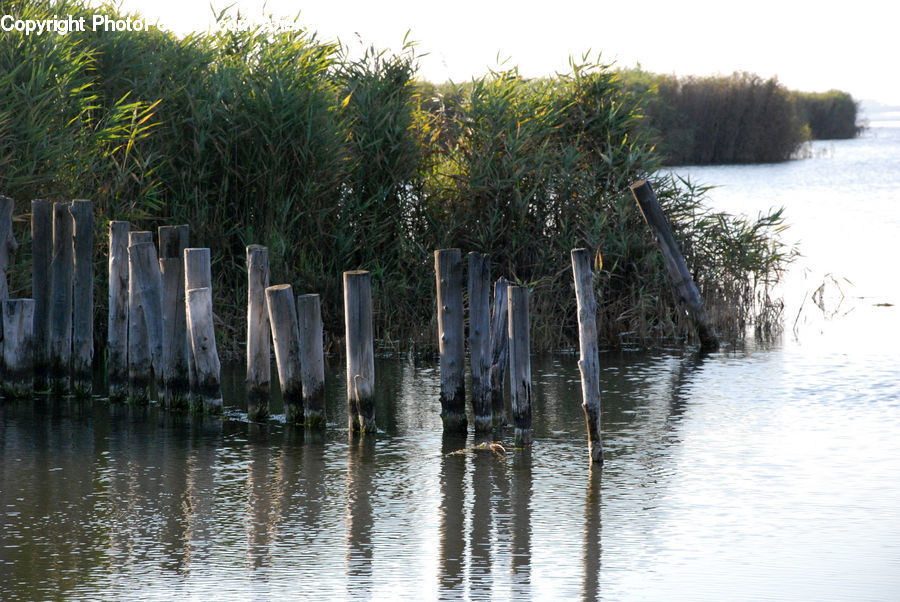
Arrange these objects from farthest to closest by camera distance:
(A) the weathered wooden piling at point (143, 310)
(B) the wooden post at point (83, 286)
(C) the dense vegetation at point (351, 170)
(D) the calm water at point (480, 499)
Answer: (C) the dense vegetation at point (351, 170), (B) the wooden post at point (83, 286), (A) the weathered wooden piling at point (143, 310), (D) the calm water at point (480, 499)

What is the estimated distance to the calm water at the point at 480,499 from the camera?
641 cm

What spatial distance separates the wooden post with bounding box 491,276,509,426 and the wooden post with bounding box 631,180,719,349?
16.2ft

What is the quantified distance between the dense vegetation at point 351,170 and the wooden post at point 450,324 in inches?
143

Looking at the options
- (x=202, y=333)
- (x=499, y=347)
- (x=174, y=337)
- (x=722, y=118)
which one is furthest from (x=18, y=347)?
(x=722, y=118)

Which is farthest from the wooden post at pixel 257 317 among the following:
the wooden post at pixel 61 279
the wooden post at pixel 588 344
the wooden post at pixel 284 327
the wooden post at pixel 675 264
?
the wooden post at pixel 675 264

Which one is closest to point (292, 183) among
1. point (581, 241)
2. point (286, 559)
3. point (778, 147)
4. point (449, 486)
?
point (581, 241)

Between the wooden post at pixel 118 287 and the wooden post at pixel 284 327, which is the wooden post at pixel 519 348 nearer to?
the wooden post at pixel 284 327

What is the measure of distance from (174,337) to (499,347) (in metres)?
2.92

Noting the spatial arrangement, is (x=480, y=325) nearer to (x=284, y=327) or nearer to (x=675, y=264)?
(x=284, y=327)

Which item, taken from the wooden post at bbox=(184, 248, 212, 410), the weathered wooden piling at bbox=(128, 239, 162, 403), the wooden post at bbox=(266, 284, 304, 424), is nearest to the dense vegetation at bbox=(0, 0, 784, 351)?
the weathered wooden piling at bbox=(128, 239, 162, 403)

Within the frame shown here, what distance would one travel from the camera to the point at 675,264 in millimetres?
14273

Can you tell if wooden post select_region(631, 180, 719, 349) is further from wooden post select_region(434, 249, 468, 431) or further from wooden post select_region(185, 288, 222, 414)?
wooden post select_region(185, 288, 222, 414)

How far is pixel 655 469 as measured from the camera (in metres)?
8.90

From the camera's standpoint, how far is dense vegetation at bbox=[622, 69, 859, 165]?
38.7m
